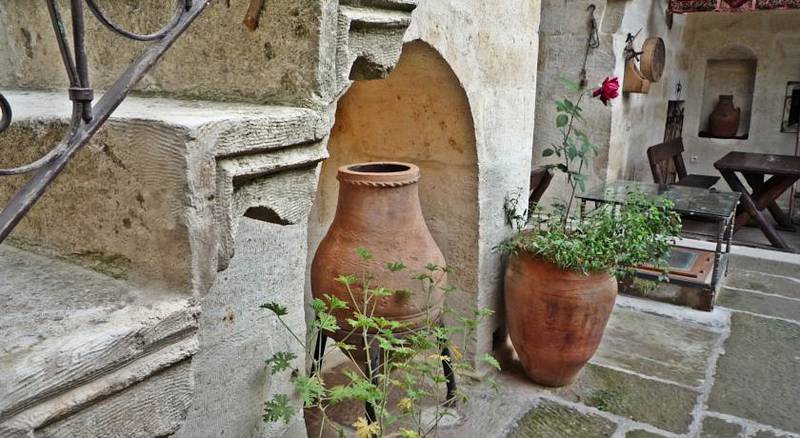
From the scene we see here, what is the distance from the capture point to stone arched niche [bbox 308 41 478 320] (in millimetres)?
2721

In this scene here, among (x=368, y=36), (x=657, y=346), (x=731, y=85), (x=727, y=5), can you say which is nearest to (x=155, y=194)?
(x=368, y=36)

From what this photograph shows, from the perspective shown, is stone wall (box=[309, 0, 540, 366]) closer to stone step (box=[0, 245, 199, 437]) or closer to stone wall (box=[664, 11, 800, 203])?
stone step (box=[0, 245, 199, 437])

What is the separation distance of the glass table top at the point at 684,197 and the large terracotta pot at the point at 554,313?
1.00 m

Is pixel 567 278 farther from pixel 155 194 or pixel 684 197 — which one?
pixel 155 194

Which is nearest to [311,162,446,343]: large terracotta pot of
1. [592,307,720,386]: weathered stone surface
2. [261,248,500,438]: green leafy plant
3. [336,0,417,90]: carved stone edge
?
[261,248,500,438]: green leafy plant

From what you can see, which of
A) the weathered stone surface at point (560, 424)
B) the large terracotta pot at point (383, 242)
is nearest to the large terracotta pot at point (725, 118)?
the weathered stone surface at point (560, 424)

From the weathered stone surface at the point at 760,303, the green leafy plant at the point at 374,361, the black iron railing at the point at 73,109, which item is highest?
the black iron railing at the point at 73,109

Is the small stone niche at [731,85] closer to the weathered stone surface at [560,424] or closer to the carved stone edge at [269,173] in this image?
the weathered stone surface at [560,424]

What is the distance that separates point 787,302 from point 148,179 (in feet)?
14.6

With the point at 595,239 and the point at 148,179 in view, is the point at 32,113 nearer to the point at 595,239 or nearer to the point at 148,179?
the point at 148,179

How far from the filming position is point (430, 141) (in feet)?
9.47

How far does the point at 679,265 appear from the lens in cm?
434

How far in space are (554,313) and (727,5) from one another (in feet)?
16.4

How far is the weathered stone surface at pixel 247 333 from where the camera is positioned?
5.17 ft
